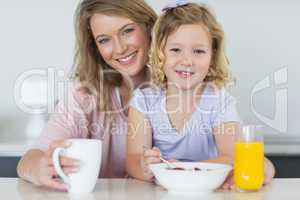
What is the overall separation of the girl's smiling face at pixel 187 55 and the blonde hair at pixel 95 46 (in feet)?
0.70

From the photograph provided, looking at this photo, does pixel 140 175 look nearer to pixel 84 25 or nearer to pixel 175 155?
pixel 175 155

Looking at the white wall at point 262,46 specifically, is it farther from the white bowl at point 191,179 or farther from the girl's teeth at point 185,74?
the white bowl at point 191,179

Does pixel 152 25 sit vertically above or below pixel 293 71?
above

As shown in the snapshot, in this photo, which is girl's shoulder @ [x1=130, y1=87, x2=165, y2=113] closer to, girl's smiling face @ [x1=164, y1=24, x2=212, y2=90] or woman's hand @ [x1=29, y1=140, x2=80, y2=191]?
girl's smiling face @ [x1=164, y1=24, x2=212, y2=90]

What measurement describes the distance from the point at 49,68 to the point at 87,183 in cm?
113

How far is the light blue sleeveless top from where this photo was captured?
1.53 metres

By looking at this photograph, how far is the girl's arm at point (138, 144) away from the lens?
49.7 inches

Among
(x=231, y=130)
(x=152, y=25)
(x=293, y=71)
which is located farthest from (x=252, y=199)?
(x=293, y=71)

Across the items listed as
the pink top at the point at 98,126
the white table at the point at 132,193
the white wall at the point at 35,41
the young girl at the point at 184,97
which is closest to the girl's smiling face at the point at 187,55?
the young girl at the point at 184,97

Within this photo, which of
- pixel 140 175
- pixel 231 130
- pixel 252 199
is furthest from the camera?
pixel 231 130

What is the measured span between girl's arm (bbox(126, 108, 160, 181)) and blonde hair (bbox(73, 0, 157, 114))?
23cm

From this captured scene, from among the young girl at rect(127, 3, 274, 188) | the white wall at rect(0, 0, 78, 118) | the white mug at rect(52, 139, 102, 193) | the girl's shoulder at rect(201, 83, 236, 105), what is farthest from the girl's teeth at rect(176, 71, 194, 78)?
the white wall at rect(0, 0, 78, 118)

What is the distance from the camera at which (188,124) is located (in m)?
1.57

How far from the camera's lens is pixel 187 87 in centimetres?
156
